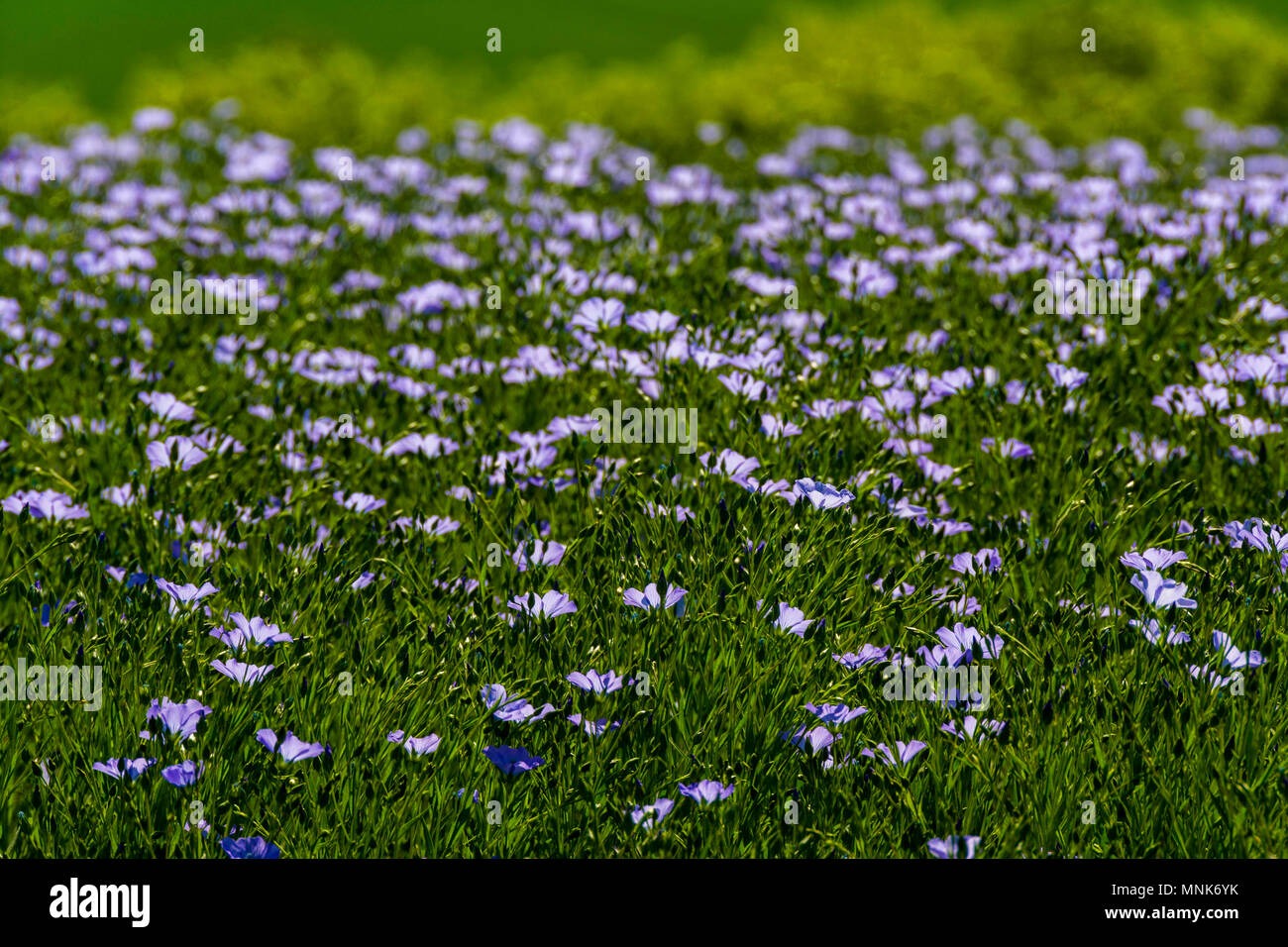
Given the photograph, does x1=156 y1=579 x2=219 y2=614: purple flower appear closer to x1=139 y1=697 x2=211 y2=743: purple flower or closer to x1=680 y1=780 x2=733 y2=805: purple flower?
x1=139 y1=697 x2=211 y2=743: purple flower

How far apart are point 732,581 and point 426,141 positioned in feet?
23.5

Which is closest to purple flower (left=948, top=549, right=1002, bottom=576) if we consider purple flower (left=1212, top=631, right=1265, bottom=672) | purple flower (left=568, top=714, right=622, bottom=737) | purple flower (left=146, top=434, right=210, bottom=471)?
purple flower (left=1212, top=631, right=1265, bottom=672)

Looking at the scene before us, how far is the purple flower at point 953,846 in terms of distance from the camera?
105 inches

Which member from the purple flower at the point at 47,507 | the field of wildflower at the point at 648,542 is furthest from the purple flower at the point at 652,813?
the purple flower at the point at 47,507

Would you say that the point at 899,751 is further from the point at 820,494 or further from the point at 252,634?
the point at 252,634

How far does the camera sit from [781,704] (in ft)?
10.0

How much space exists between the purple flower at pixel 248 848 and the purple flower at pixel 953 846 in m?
1.33

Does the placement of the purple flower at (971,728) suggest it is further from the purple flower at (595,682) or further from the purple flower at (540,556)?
the purple flower at (540,556)

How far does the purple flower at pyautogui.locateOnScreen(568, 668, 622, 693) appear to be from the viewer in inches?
117

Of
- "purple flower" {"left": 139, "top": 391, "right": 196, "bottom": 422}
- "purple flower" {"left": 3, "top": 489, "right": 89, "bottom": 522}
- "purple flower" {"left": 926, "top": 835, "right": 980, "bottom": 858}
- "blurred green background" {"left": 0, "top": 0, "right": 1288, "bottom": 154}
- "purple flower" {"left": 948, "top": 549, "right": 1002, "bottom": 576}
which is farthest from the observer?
"blurred green background" {"left": 0, "top": 0, "right": 1288, "bottom": 154}

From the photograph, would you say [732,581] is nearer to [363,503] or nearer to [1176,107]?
[363,503]

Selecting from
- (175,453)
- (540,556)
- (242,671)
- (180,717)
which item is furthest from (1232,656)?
→ (175,453)

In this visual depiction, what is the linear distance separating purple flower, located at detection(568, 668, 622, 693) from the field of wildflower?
0.08 meters
